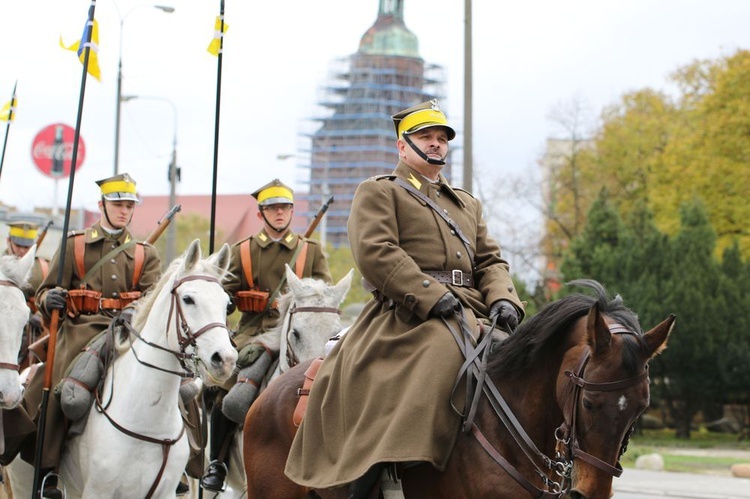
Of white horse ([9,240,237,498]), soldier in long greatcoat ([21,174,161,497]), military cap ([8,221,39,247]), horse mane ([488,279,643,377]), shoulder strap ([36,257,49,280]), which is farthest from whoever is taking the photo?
military cap ([8,221,39,247])

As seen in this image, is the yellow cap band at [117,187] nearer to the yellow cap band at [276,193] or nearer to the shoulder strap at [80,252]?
the shoulder strap at [80,252]

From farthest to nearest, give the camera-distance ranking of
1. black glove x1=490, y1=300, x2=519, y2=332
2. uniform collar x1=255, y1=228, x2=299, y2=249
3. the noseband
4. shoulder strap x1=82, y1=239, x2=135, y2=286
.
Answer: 1. uniform collar x1=255, y1=228, x2=299, y2=249
2. shoulder strap x1=82, y1=239, x2=135, y2=286
3. black glove x1=490, y1=300, x2=519, y2=332
4. the noseband

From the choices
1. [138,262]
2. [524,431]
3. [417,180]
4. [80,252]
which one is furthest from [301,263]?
[524,431]

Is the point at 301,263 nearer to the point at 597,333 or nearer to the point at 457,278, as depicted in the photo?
the point at 457,278

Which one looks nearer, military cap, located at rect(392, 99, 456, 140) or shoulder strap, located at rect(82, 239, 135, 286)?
military cap, located at rect(392, 99, 456, 140)

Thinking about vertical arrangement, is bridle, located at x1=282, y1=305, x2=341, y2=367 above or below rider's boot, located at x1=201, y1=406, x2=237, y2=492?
above

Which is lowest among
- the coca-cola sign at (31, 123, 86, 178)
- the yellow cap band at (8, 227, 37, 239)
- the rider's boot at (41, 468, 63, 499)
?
the rider's boot at (41, 468, 63, 499)

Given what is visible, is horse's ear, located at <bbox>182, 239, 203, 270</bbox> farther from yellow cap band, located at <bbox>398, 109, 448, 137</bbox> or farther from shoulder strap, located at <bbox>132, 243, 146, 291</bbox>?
yellow cap band, located at <bbox>398, 109, 448, 137</bbox>

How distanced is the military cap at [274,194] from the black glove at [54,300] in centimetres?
279

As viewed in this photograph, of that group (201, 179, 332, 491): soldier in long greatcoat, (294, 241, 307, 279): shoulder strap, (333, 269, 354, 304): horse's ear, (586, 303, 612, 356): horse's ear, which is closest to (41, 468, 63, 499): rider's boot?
(201, 179, 332, 491): soldier in long greatcoat

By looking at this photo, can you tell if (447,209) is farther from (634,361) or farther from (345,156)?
(345,156)

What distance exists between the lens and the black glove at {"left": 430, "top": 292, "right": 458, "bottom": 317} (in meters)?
6.48

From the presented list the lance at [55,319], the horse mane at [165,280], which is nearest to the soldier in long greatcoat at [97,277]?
the lance at [55,319]

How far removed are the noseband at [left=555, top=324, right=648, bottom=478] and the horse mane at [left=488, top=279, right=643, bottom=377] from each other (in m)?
0.24
